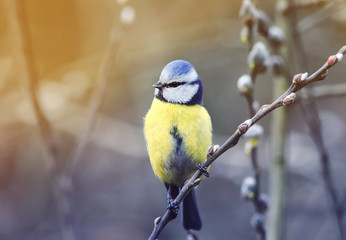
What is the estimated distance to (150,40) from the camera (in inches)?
46.0

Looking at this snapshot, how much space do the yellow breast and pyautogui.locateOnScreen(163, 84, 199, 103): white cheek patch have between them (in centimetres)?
1

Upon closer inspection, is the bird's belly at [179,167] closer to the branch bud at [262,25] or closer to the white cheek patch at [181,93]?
the white cheek patch at [181,93]

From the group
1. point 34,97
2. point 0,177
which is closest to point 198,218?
point 34,97

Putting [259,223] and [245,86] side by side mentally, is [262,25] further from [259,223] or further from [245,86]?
[259,223]

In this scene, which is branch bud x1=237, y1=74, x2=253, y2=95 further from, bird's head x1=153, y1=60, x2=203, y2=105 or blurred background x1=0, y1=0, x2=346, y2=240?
blurred background x1=0, y1=0, x2=346, y2=240

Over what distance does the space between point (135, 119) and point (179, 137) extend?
91cm

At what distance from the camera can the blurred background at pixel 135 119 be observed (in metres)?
0.96

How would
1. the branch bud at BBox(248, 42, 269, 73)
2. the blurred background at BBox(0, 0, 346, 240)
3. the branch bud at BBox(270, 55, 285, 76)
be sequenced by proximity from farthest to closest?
the blurred background at BBox(0, 0, 346, 240) → the branch bud at BBox(270, 55, 285, 76) → the branch bud at BBox(248, 42, 269, 73)

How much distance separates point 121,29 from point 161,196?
2.82ft

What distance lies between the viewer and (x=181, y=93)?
0.43 m

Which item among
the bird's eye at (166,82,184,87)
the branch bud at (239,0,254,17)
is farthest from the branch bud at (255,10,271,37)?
the bird's eye at (166,82,184,87)

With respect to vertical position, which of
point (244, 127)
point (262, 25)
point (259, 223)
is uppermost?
point (262, 25)

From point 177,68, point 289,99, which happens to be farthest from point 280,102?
point 177,68

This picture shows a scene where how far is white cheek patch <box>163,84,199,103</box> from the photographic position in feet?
1.32
